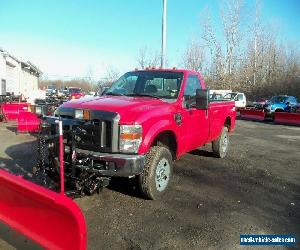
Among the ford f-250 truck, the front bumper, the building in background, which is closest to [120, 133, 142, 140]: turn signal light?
the ford f-250 truck

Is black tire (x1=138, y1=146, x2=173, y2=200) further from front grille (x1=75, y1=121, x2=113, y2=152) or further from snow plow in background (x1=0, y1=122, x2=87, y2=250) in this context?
snow plow in background (x1=0, y1=122, x2=87, y2=250)

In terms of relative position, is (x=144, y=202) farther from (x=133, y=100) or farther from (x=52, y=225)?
(x=52, y=225)

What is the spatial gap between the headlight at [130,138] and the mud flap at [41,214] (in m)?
1.57

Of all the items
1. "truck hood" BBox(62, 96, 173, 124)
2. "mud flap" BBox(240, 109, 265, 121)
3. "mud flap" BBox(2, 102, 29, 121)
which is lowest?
"mud flap" BBox(240, 109, 265, 121)

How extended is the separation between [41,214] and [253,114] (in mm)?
21116

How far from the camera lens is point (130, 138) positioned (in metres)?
4.80

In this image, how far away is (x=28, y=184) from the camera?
133 inches

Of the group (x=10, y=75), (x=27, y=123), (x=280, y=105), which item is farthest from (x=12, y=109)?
(x=280, y=105)

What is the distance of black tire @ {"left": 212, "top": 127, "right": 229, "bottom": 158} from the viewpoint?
8453 mm

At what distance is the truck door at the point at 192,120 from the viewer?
618 cm

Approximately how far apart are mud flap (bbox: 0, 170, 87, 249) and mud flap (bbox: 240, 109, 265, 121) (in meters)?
20.2

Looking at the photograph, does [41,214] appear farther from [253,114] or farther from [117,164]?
[253,114]

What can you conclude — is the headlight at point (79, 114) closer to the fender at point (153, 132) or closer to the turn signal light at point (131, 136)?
the turn signal light at point (131, 136)

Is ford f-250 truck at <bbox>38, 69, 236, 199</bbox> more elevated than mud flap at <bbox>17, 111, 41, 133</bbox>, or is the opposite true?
ford f-250 truck at <bbox>38, 69, 236, 199</bbox>
